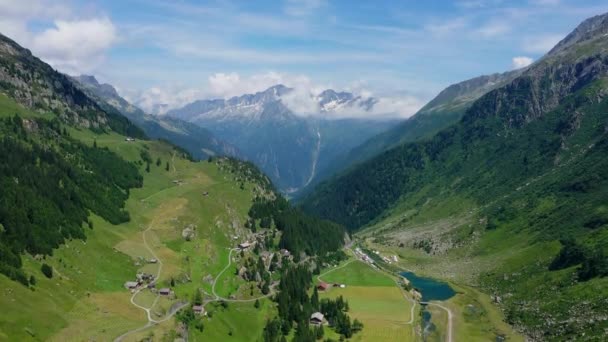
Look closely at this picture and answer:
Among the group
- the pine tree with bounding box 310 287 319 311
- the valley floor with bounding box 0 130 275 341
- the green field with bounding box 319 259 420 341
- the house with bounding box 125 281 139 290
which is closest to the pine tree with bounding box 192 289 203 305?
the valley floor with bounding box 0 130 275 341

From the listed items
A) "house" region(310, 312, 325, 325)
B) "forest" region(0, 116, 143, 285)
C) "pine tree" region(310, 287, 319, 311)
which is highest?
"forest" region(0, 116, 143, 285)

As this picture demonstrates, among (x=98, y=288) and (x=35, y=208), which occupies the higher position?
(x=35, y=208)

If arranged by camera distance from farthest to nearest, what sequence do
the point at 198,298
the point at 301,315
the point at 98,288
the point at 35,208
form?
the point at 301,315 < the point at 35,208 < the point at 198,298 < the point at 98,288

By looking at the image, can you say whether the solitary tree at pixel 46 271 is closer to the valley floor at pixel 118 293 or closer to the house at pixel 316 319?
the valley floor at pixel 118 293

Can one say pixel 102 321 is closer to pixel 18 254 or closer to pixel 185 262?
pixel 18 254

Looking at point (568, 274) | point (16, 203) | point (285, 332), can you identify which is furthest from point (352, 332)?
point (16, 203)

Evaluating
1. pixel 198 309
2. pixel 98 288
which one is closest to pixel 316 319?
pixel 198 309

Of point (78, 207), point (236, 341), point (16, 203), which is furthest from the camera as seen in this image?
point (78, 207)

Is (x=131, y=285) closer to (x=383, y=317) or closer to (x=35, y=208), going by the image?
(x=35, y=208)

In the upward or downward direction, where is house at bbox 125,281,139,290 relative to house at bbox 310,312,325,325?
upward

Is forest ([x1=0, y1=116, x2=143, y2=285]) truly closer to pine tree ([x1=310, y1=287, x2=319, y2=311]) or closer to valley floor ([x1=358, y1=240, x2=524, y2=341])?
pine tree ([x1=310, y1=287, x2=319, y2=311])

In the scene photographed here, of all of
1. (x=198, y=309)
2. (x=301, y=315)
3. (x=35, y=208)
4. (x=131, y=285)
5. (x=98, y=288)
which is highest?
(x=35, y=208)
